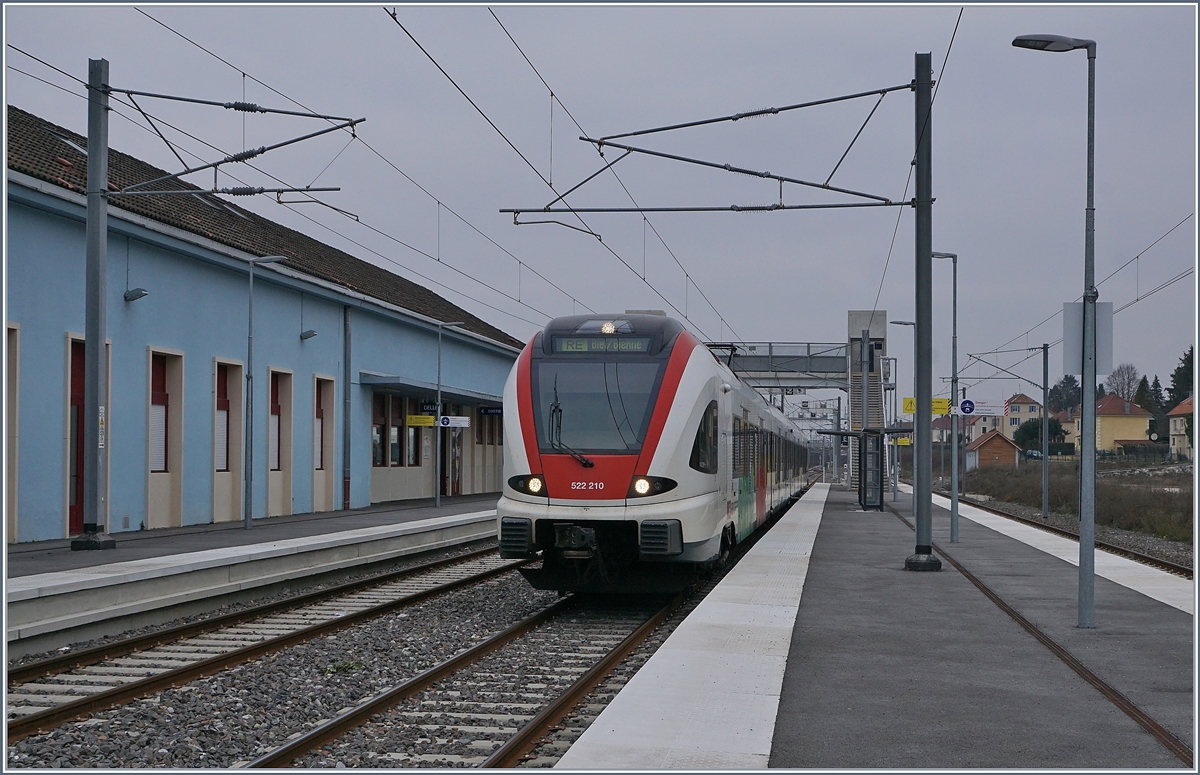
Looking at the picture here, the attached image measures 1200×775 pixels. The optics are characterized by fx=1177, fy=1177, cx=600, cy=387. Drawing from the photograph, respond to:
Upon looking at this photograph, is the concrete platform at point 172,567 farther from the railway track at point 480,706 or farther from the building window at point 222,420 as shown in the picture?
the railway track at point 480,706

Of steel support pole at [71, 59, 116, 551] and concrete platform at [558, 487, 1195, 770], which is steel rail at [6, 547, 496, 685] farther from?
concrete platform at [558, 487, 1195, 770]

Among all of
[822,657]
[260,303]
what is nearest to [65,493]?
[260,303]

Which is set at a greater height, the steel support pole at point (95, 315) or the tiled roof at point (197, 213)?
the tiled roof at point (197, 213)

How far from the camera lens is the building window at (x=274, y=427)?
27828mm

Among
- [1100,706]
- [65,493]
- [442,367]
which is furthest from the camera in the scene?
[442,367]

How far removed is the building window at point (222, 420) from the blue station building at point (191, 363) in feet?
0.15

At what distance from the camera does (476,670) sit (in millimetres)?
9625

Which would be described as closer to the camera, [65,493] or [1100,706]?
[1100,706]

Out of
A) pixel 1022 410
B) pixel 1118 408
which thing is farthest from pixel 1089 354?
pixel 1022 410

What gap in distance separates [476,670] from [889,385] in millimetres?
43219

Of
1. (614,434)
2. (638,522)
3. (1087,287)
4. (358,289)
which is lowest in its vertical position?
(638,522)

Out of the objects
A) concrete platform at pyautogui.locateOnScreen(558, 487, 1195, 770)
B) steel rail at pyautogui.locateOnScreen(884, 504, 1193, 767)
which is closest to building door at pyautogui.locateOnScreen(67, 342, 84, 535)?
concrete platform at pyautogui.locateOnScreen(558, 487, 1195, 770)

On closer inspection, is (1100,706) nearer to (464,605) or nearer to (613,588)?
(613,588)

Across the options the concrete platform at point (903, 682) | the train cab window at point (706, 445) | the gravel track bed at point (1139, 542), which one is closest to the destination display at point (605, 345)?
the train cab window at point (706, 445)
